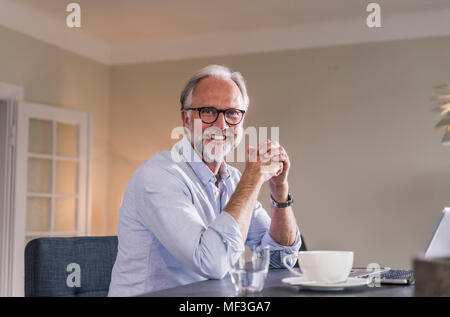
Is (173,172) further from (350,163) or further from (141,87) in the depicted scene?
(141,87)

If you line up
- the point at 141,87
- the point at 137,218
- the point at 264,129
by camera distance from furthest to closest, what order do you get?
the point at 141,87, the point at 264,129, the point at 137,218

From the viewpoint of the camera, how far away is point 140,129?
16.9ft

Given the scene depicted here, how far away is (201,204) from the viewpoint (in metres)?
1.60

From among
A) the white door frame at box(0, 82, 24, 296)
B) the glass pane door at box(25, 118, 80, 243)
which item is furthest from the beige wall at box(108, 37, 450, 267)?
the white door frame at box(0, 82, 24, 296)

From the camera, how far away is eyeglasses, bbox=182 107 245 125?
5.63 ft

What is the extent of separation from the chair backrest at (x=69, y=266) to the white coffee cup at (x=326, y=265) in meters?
0.57

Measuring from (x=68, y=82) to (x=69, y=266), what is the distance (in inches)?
141

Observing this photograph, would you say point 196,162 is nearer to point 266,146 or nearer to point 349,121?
point 266,146

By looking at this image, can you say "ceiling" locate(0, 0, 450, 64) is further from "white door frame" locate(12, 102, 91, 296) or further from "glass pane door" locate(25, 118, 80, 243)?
"glass pane door" locate(25, 118, 80, 243)

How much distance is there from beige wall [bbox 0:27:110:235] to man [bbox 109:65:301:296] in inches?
109

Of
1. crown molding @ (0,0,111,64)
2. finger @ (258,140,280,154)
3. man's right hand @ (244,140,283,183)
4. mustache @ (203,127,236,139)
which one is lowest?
man's right hand @ (244,140,283,183)

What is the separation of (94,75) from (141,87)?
412mm

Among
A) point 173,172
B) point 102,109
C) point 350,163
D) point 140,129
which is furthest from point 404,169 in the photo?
point 173,172

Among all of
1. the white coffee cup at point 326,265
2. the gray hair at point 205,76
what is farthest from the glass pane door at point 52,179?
the white coffee cup at point 326,265
